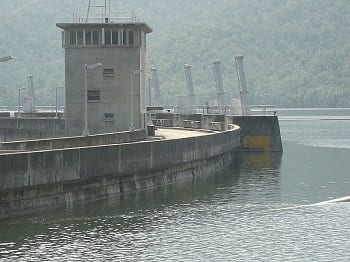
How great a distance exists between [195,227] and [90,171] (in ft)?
30.5

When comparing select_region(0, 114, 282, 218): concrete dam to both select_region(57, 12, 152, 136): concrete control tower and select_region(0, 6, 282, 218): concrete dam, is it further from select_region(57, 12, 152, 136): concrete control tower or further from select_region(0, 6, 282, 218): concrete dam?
select_region(57, 12, 152, 136): concrete control tower

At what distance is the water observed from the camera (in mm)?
38031

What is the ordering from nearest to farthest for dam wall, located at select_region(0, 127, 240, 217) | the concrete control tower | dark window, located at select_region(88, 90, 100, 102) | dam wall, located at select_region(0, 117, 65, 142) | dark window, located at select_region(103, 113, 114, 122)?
1. dam wall, located at select_region(0, 127, 240, 217)
2. the concrete control tower
3. dark window, located at select_region(88, 90, 100, 102)
4. dark window, located at select_region(103, 113, 114, 122)
5. dam wall, located at select_region(0, 117, 65, 142)

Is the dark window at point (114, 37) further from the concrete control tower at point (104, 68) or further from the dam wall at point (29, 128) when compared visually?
the dam wall at point (29, 128)

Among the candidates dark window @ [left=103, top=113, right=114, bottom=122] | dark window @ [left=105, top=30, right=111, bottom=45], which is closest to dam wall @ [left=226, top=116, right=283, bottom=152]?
dark window @ [left=103, top=113, right=114, bottom=122]

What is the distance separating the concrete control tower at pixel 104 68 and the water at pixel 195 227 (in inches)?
790

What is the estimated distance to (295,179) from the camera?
70375 mm

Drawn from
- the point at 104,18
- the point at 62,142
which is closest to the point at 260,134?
the point at 104,18

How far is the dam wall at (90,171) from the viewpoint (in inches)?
1765

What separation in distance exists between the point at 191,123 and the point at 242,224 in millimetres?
63775

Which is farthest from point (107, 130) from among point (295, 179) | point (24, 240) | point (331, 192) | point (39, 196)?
point (24, 240)

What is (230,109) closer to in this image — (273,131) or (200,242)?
(273,131)

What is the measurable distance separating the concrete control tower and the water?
Answer: 2006 cm

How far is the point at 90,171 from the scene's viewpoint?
2009 inches
